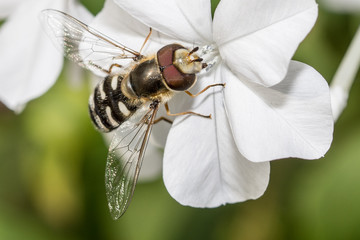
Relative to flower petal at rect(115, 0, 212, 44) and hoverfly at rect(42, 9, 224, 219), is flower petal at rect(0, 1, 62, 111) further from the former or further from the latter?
flower petal at rect(115, 0, 212, 44)

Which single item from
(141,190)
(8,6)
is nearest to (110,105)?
(8,6)

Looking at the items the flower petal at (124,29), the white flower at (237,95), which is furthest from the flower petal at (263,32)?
the flower petal at (124,29)

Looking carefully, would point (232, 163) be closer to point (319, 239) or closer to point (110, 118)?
point (110, 118)

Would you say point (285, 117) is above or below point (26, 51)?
below

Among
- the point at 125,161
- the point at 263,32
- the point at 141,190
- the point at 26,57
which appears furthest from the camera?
the point at 141,190

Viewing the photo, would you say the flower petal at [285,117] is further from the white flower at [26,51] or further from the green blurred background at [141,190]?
the green blurred background at [141,190]

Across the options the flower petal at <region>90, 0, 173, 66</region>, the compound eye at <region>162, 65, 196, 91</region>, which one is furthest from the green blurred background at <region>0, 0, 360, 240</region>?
the compound eye at <region>162, 65, 196, 91</region>

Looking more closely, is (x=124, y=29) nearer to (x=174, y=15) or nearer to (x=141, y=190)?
(x=174, y=15)
